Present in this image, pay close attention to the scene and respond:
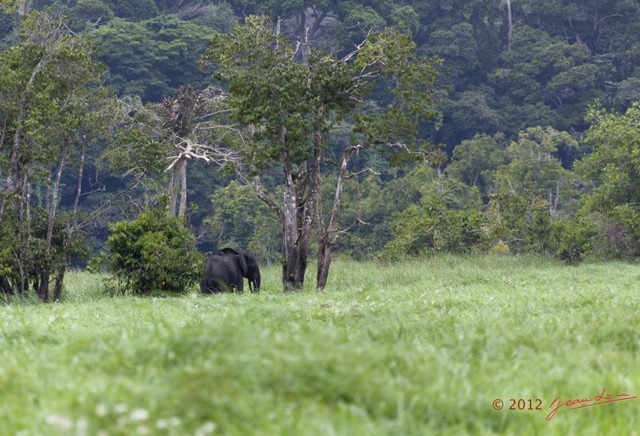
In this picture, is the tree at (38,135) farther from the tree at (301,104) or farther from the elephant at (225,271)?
the tree at (301,104)

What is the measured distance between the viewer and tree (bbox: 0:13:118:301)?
65.9ft

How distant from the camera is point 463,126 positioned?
69.8m

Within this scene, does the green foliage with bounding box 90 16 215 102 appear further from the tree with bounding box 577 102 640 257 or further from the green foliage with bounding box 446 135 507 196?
the tree with bounding box 577 102 640 257

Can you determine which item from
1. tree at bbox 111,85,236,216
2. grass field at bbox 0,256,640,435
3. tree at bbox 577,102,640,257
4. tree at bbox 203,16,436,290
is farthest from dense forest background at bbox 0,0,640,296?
grass field at bbox 0,256,640,435

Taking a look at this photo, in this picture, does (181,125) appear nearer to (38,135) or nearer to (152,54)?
(38,135)

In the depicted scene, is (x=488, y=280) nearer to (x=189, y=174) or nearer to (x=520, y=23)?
(x=189, y=174)

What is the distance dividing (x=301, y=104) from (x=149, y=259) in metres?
5.79

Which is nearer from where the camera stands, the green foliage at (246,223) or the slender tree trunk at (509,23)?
the green foliage at (246,223)

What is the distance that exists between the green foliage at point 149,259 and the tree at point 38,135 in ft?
4.33

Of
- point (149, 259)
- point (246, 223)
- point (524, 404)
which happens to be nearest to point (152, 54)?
point (246, 223)

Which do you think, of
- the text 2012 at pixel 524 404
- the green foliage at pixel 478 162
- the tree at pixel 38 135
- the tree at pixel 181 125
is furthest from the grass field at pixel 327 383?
the green foliage at pixel 478 162

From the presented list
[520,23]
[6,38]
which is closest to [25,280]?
[6,38]

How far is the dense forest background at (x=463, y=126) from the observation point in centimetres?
3709
